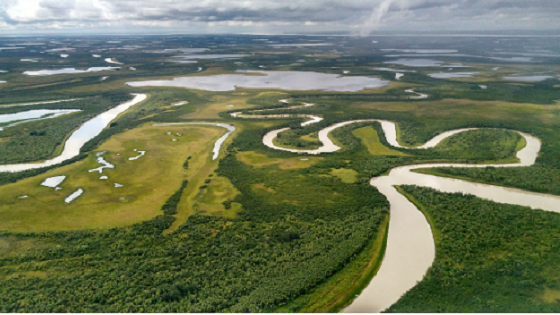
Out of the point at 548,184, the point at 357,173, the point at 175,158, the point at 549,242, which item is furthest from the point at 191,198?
the point at 548,184

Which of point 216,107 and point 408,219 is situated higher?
point 216,107

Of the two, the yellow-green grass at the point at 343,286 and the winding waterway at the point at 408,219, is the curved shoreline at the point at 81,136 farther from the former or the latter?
the yellow-green grass at the point at 343,286

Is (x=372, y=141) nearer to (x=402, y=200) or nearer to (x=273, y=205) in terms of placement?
(x=402, y=200)

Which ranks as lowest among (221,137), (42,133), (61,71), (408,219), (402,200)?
(408,219)

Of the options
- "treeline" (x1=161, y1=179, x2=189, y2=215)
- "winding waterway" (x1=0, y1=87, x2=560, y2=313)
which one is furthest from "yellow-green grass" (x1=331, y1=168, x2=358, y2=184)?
"treeline" (x1=161, y1=179, x2=189, y2=215)

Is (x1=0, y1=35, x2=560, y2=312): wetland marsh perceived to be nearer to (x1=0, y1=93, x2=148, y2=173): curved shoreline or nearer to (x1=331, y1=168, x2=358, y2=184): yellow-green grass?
(x1=331, y1=168, x2=358, y2=184): yellow-green grass

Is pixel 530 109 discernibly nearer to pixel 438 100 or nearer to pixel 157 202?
pixel 438 100

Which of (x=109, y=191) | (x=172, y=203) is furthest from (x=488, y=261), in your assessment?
(x=109, y=191)
